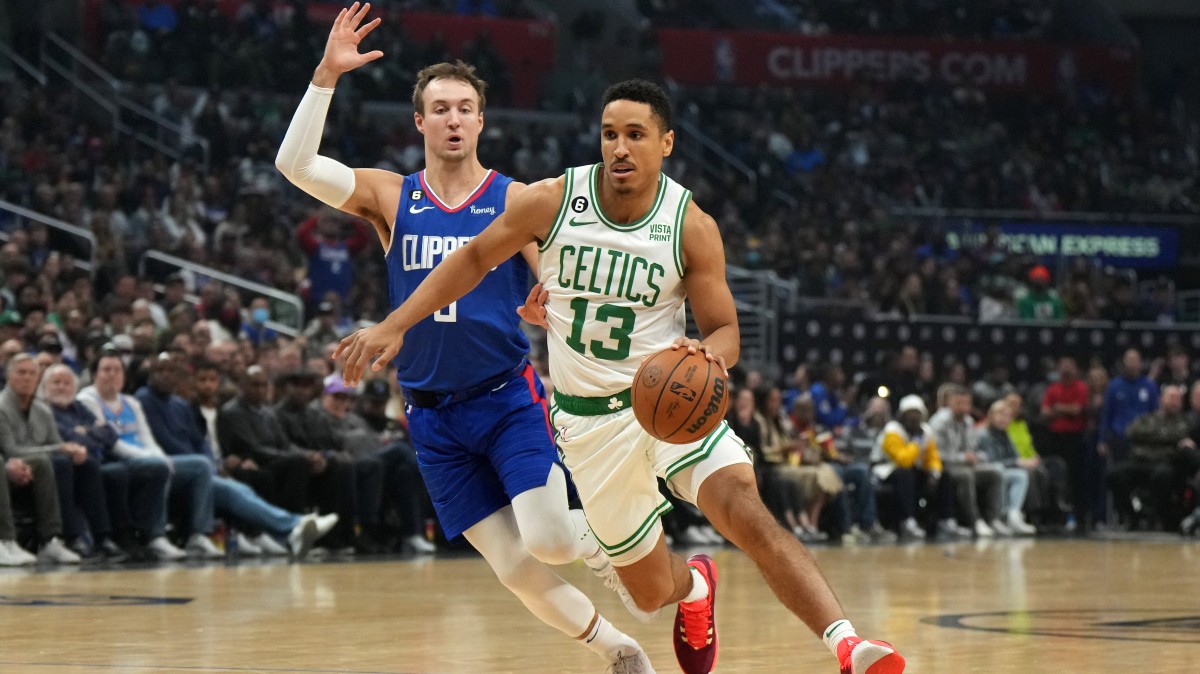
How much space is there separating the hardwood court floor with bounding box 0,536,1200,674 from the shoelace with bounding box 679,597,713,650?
58cm

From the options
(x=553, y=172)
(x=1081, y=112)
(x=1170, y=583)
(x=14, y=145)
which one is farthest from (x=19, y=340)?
(x=1081, y=112)

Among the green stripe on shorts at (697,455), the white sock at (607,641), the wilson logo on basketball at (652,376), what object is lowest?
the white sock at (607,641)

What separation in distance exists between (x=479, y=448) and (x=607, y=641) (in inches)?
31.9

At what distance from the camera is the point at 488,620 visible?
889 centimetres

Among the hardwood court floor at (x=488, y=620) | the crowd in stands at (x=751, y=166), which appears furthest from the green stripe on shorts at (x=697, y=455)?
the crowd in stands at (x=751, y=166)

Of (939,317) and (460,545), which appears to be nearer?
(460,545)

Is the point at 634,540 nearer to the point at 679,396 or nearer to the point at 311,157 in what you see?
the point at 679,396

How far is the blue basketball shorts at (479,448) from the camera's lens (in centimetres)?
609

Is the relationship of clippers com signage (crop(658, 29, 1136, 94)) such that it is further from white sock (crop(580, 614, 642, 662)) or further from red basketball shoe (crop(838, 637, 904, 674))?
red basketball shoe (crop(838, 637, 904, 674))

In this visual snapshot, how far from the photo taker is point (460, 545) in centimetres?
1490

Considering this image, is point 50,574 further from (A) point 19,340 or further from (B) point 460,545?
(B) point 460,545

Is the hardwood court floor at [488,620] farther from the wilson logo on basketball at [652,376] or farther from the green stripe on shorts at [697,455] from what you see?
the wilson logo on basketball at [652,376]

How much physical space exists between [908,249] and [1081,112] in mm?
9098

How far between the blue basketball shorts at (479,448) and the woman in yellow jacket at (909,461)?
11641 mm
